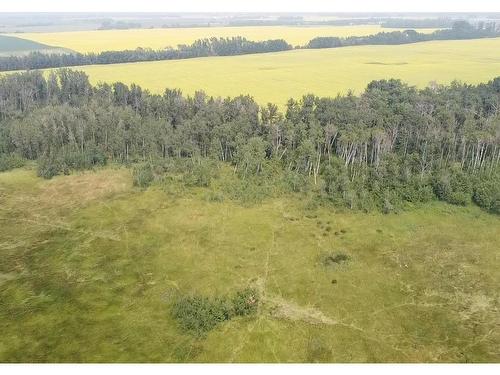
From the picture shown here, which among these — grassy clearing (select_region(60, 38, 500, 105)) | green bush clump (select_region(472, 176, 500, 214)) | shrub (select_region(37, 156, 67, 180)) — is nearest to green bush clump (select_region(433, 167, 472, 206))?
green bush clump (select_region(472, 176, 500, 214))

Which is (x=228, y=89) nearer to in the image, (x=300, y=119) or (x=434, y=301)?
(x=300, y=119)

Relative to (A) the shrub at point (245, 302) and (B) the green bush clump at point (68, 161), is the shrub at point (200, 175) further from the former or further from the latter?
(A) the shrub at point (245, 302)

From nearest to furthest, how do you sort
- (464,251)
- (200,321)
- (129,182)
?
(200,321), (464,251), (129,182)

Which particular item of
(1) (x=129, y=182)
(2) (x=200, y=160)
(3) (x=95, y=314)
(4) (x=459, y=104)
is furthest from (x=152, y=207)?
(4) (x=459, y=104)

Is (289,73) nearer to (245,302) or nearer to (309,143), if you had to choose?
(309,143)

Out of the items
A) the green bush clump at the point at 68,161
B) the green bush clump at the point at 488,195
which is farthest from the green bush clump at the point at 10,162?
the green bush clump at the point at 488,195

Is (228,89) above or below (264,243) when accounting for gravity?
above
